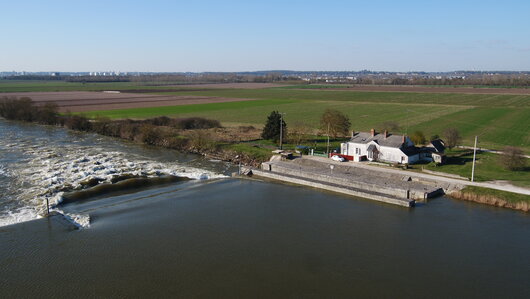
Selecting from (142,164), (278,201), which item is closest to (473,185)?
(278,201)

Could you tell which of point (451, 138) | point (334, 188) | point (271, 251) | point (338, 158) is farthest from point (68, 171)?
point (451, 138)

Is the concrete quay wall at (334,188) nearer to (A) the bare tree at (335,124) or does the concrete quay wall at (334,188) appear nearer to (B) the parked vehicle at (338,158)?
(B) the parked vehicle at (338,158)

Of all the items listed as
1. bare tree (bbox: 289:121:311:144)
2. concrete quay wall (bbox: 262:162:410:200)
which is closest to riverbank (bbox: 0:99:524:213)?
concrete quay wall (bbox: 262:162:410:200)

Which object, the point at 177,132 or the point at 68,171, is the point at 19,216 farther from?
the point at 177,132

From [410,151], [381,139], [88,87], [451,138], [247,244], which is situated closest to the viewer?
[247,244]

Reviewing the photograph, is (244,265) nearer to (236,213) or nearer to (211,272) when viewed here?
(211,272)

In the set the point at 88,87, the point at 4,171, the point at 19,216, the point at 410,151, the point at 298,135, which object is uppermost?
the point at 88,87
